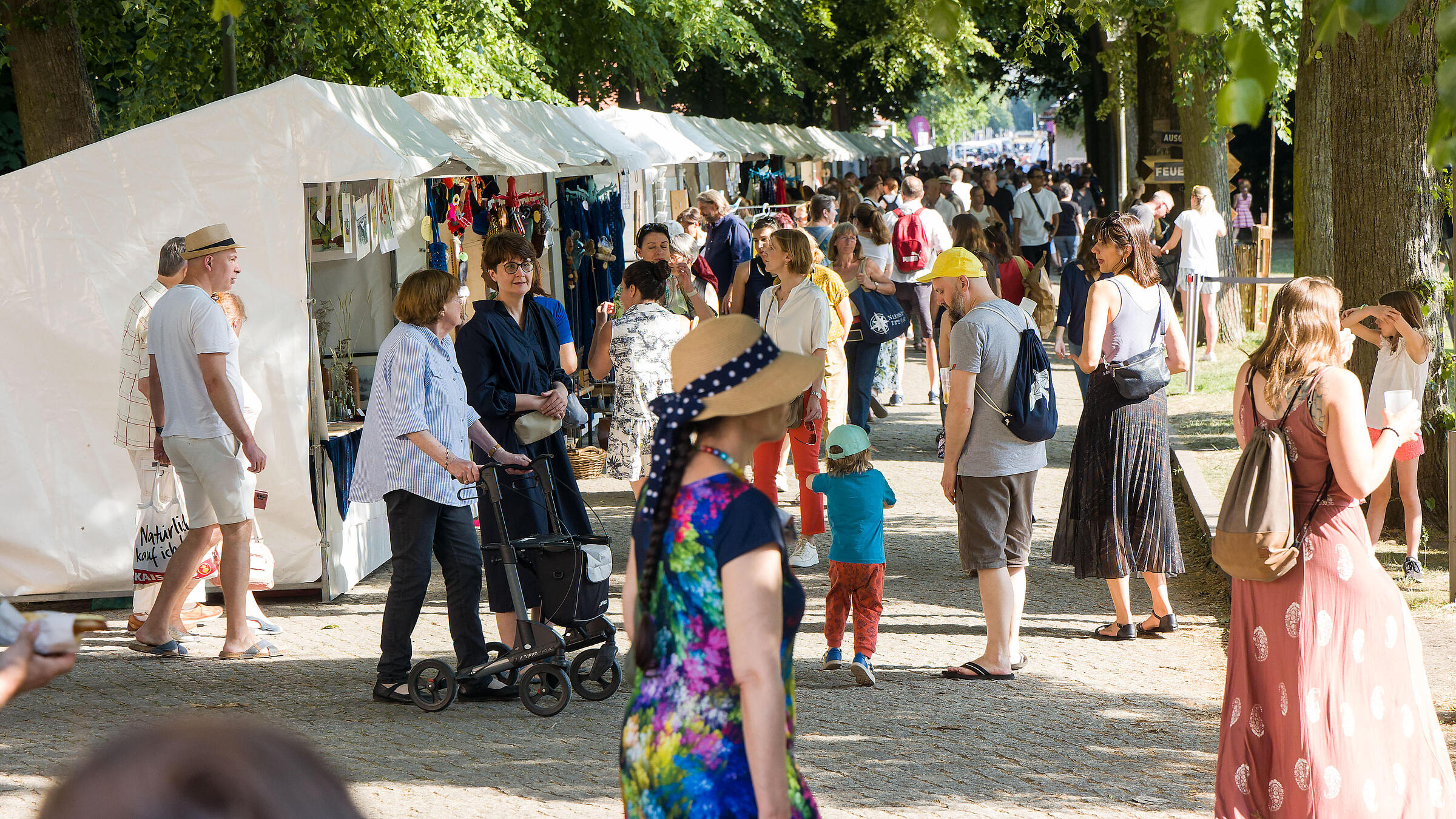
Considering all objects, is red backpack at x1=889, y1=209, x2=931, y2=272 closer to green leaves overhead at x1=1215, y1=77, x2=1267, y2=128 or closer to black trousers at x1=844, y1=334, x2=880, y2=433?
black trousers at x1=844, y1=334, x2=880, y2=433

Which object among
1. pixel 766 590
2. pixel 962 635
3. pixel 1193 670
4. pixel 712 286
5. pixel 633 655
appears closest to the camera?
pixel 766 590

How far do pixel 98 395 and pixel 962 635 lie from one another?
4.82 m

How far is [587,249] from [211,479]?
6.43 m

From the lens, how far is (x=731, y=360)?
8.76 ft

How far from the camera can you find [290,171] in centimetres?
729

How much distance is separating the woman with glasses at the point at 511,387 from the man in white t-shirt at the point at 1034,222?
642 inches

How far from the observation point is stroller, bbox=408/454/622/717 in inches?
226

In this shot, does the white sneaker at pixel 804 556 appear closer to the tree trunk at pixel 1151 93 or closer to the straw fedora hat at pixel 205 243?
the straw fedora hat at pixel 205 243

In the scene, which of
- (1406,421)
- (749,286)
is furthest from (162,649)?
(1406,421)

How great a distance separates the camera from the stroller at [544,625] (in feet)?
Answer: 18.9

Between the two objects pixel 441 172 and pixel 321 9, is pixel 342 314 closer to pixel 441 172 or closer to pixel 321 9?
pixel 441 172

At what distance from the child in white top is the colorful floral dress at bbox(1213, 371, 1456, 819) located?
10.3ft

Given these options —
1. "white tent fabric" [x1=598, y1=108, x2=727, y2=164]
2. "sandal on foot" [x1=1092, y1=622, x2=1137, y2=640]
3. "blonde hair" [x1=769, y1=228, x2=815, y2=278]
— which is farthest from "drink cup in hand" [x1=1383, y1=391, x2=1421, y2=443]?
"white tent fabric" [x1=598, y1=108, x2=727, y2=164]

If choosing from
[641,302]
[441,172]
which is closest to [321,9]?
[441,172]
